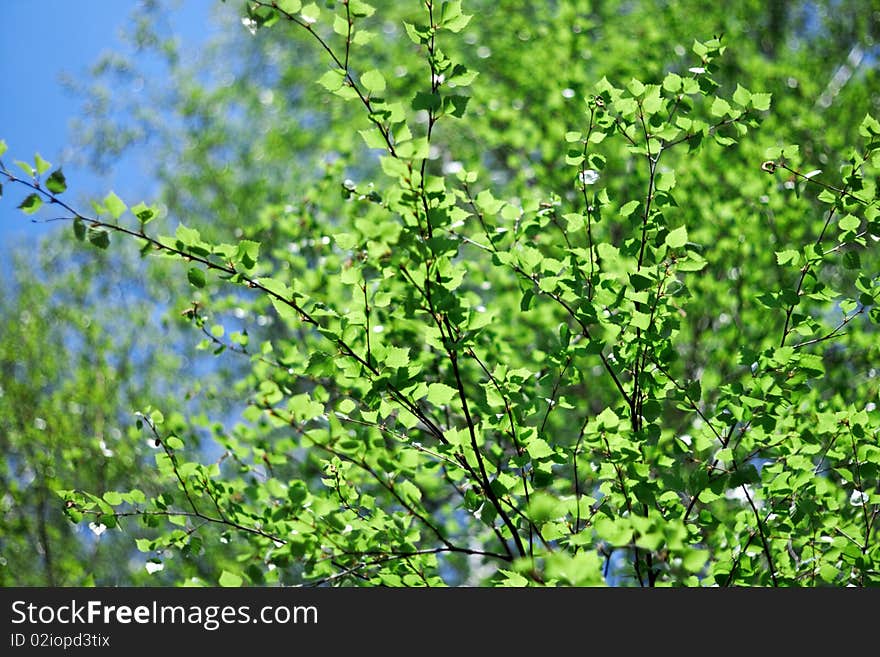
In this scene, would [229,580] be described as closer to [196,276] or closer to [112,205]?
[196,276]

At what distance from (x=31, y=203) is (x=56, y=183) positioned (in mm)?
104

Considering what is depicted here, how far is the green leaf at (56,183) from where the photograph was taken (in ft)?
7.01

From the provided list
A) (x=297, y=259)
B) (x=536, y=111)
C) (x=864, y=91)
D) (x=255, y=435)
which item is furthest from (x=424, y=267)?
(x=864, y=91)

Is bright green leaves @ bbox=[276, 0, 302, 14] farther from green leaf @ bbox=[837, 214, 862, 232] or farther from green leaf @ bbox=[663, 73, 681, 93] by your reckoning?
green leaf @ bbox=[837, 214, 862, 232]

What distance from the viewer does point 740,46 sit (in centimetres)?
722

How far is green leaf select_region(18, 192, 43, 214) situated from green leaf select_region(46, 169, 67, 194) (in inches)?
2.5

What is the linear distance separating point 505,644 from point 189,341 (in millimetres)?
7823

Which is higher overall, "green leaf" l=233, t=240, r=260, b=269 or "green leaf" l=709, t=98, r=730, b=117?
"green leaf" l=709, t=98, r=730, b=117

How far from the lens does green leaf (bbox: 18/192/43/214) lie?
2.17 meters

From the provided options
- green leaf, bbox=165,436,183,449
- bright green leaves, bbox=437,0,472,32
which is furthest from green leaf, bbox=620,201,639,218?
green leaf, bbox=165,436,183,449

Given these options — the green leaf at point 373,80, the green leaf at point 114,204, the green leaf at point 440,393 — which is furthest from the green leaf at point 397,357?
the green leaf at point 114,204

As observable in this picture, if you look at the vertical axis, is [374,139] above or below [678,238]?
above

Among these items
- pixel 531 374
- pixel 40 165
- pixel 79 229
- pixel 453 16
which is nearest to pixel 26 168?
pixel 40 165

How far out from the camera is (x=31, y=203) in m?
2.17
